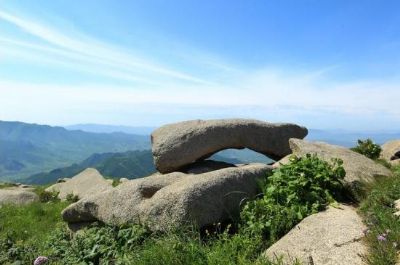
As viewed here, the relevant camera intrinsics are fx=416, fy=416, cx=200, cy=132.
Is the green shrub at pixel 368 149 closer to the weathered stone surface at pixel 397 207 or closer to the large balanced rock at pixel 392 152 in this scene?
the large balanced rock at pixel 392 152

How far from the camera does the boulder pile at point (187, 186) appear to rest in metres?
12.3

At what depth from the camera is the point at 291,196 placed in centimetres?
1194

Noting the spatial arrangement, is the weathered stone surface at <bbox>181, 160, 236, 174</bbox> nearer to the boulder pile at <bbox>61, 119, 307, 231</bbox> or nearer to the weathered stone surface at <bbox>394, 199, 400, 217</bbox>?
the boulder pile at <bbox>61, 119, 307, 231</bbox>

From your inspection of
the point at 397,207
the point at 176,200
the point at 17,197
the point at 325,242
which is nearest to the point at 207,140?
the point at 176,200

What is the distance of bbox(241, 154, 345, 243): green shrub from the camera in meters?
11.0

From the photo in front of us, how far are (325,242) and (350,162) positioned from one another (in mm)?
6964

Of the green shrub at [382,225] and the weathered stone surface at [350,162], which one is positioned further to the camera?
the weathered stone surface at [350,162]

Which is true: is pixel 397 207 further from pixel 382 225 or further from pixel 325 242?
pixel 325 242

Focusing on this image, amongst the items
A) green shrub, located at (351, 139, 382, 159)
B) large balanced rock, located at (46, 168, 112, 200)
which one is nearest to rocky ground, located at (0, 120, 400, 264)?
green shrub, located at (351, 139, 382, 159)

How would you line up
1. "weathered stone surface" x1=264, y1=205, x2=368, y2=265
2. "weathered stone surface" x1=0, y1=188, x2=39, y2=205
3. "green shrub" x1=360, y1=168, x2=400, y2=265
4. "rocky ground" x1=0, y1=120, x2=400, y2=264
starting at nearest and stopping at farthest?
"green shrub" x1=360, y1=168, x2=400, y2=265, "weathered stone surface" x1=264, y1=205, x2=368, y2=265, "rocky ground" x1=0, y1=120, x2=400, y2=264, "weathered stone surface" x1=0, y1=188, x2=39, y2=205

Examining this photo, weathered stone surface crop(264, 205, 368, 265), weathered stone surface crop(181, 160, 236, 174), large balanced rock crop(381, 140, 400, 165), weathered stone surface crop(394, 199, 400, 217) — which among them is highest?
weathered stone surface crop(394, 199, 400, 217)

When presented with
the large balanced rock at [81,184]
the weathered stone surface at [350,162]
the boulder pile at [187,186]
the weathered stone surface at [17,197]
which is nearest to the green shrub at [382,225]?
the weathered stone surface at [350,162]

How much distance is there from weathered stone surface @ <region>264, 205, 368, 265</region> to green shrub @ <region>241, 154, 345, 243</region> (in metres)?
0.55

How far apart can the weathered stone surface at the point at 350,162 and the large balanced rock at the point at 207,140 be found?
8.66 feet
